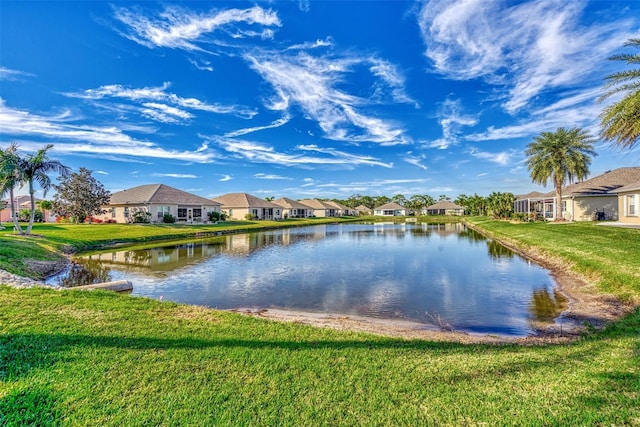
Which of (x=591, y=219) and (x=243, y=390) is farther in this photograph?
(x=591, y=219)

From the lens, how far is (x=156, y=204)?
3488cm

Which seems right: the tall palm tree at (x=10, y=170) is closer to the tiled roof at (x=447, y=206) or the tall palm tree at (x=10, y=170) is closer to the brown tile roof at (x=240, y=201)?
the brown tile roof at (x=240, y=201)

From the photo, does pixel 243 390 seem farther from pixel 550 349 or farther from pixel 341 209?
pixel 341 209

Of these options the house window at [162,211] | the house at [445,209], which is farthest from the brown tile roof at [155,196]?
the house at [445,209]

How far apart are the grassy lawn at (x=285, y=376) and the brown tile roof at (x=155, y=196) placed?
107ft

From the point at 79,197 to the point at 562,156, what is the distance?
47.1 m

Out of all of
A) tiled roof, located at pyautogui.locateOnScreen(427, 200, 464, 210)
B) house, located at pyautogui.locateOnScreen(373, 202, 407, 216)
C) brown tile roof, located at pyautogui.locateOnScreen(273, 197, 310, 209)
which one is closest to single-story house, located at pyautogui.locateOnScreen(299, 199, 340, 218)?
brown tile roof, located at pyautogui.locateOnScreen(273, 197, 310, 209)

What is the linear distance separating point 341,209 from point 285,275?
7952cm

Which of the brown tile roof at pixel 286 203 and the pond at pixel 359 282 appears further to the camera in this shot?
the brown tile roof at pixel 286 203

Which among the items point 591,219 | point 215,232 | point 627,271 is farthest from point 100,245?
point 591,219

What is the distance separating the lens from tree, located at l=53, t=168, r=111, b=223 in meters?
32.8

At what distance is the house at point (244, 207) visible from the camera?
2043 inches

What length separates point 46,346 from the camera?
4.37 metres

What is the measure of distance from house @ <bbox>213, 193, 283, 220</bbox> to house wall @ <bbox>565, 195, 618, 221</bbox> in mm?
40410
